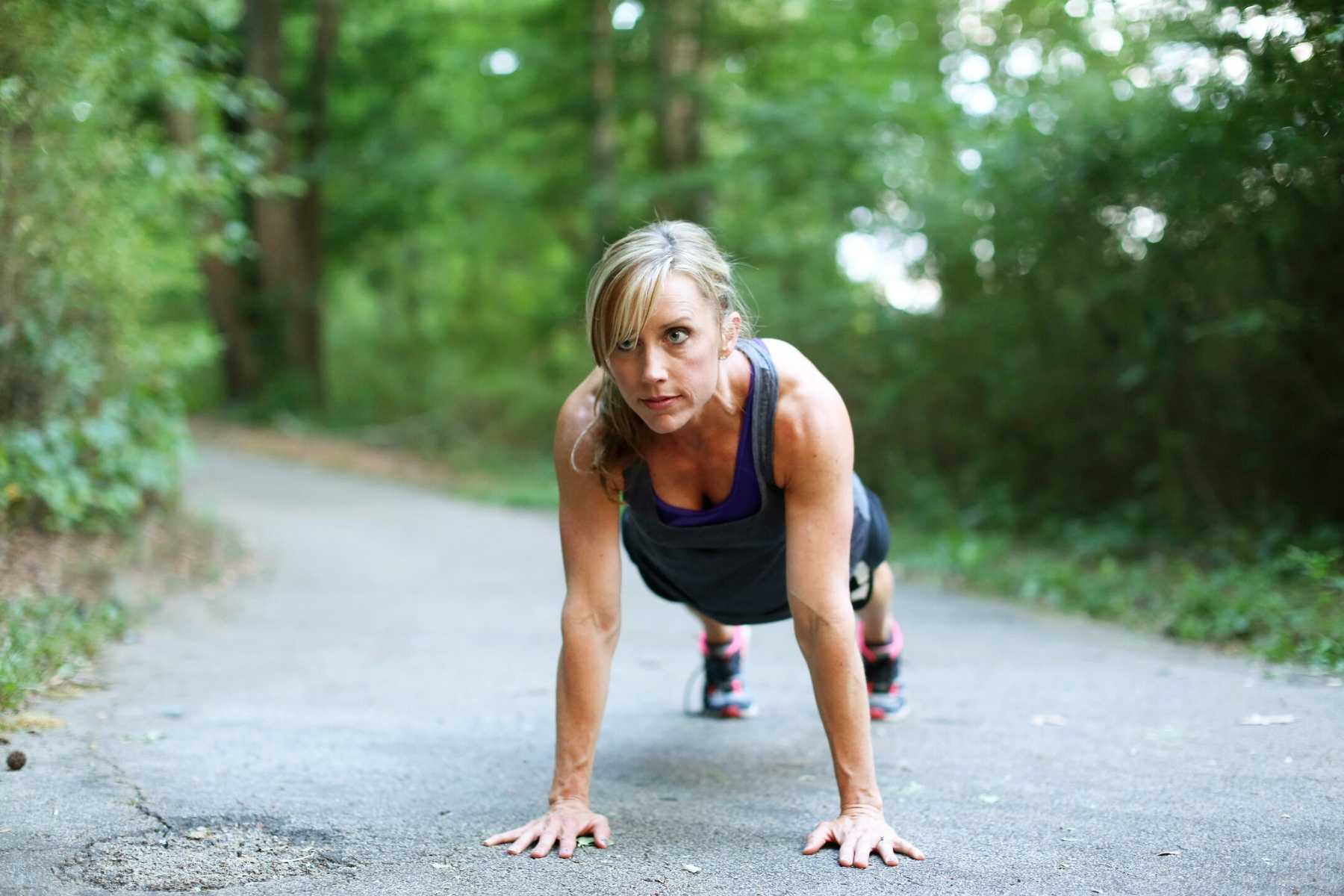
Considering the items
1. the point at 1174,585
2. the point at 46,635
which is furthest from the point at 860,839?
the point at 1174,585

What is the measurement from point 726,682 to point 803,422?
176 centimetres

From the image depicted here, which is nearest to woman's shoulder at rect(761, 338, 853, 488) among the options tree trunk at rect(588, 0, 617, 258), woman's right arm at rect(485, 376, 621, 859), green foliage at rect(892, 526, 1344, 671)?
woman's right arm at rect(485, 376, 621, 859)

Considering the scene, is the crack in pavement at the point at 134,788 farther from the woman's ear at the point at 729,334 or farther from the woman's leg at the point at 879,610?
the woman's leg at the point at 879,610

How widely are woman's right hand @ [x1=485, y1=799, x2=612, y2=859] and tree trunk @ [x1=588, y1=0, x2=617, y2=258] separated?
14.4 metres

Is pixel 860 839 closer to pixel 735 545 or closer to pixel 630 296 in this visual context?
pixel 735 545

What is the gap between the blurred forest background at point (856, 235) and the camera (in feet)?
21.5

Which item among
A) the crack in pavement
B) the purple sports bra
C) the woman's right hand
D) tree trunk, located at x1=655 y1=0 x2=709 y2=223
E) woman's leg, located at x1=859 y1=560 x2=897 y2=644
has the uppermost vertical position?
tree trunk, located at x1=655 y1=0 x2=709 y2=223

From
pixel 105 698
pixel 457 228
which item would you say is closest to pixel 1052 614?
pixel 105 698

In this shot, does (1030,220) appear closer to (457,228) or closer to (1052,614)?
(1052,614)

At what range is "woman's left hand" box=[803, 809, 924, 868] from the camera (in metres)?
A: 2.92

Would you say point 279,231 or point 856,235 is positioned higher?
point 279,231

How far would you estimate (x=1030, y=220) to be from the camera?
996 centimetres

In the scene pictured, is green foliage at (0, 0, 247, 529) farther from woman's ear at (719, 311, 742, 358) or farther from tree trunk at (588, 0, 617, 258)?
tree trunk at (588, 0, 617, 258)

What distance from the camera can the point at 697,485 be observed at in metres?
3.40
